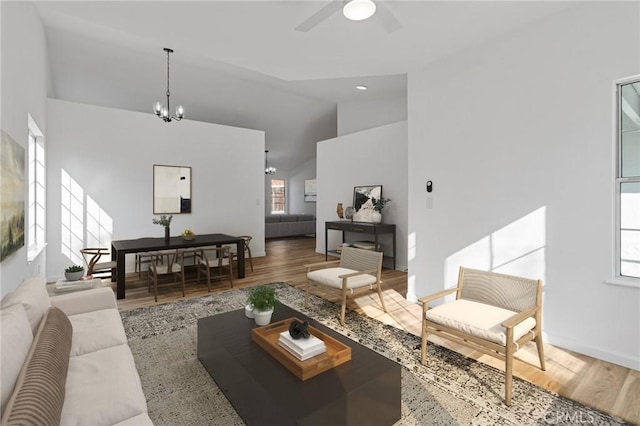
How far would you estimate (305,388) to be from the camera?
169cm

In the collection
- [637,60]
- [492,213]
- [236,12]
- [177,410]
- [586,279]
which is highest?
[236,12]

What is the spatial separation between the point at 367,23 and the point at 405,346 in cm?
293

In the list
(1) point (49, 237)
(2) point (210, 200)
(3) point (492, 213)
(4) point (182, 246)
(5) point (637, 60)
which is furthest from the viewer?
(2) point (210, 200)

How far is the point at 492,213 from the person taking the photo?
10.8ft

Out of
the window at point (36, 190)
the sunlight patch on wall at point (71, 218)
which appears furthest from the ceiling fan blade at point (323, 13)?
the sunlight patch on wall at point (71, 218)

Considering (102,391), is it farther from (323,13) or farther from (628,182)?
(628,182)

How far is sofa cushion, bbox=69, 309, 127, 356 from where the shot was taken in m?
1.96

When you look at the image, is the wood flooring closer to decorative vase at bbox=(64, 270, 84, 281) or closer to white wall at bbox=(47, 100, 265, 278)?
decorative vase at bbox=(64, 270, 84, 281)

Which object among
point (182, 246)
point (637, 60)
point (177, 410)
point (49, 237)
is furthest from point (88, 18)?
point (637, 60)

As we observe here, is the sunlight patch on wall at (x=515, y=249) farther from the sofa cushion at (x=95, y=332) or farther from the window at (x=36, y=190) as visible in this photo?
the window at (x=36, y=190)

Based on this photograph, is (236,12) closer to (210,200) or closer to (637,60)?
(637,60)

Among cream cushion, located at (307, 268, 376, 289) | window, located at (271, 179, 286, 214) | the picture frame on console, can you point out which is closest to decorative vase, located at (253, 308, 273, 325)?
cream cushion, located at (307, 268, 376, 289)

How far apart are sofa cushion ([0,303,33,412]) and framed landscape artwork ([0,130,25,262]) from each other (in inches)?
45.2

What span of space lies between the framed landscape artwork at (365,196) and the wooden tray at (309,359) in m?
4.43
